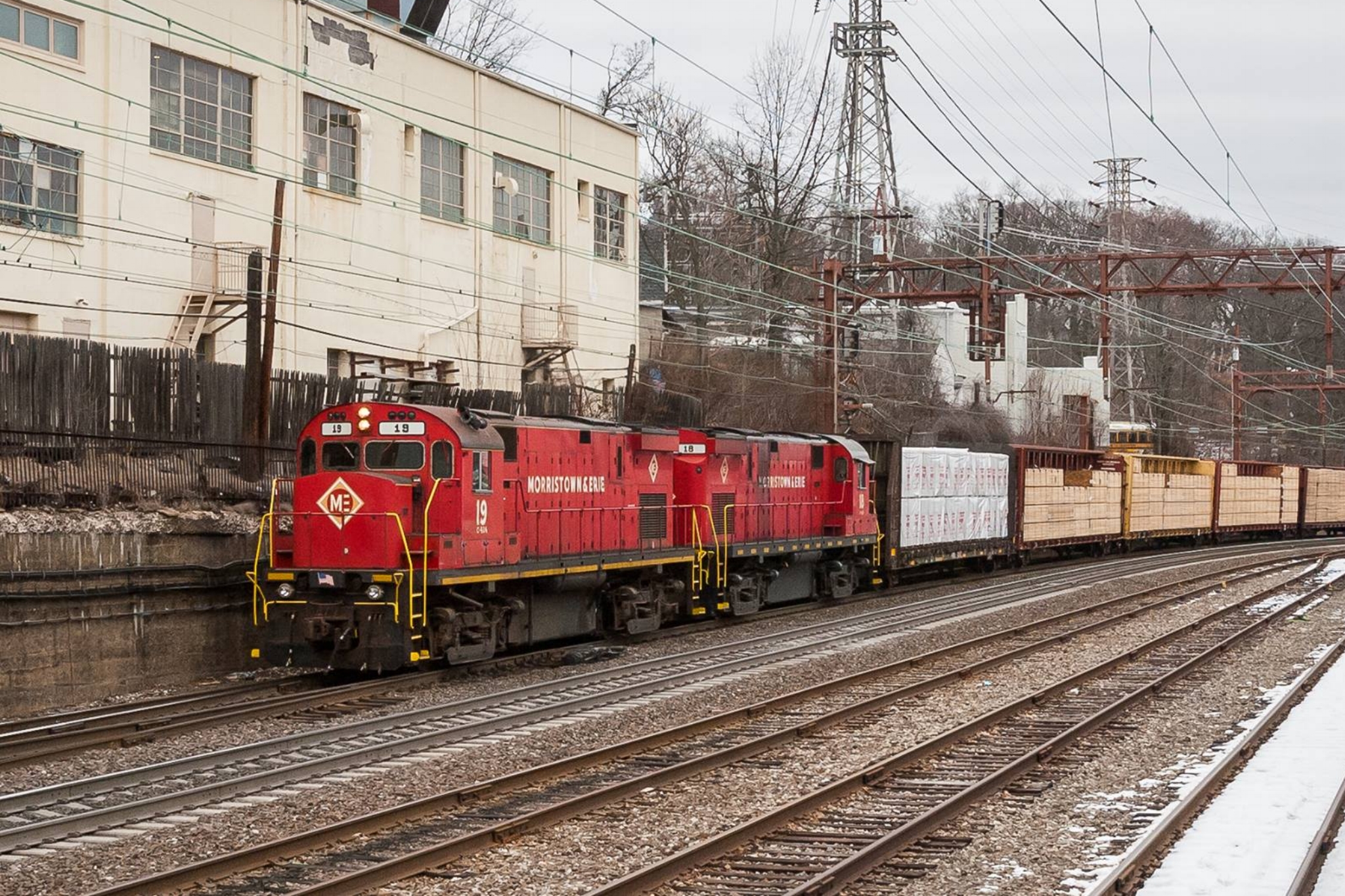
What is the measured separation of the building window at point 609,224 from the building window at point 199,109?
488 inches

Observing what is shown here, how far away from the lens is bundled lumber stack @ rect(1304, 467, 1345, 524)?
58.6 meters

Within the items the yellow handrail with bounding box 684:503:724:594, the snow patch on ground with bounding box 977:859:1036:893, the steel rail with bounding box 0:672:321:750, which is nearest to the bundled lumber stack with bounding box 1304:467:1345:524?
the yellow handrail with bounding box 684:503:724:594

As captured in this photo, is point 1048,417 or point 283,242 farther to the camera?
point 1048,417

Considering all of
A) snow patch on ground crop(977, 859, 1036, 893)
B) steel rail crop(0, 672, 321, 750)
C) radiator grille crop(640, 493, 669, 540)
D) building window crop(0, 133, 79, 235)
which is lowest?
steel rail crop(0, 672, 321, 750)

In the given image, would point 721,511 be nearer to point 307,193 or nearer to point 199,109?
point 307,193

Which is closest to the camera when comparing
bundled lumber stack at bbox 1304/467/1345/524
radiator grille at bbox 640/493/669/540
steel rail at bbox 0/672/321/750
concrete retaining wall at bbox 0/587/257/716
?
steel rail at bbox 0/672/321/750

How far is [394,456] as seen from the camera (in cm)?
1695

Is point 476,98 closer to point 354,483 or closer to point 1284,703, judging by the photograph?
point 354,483

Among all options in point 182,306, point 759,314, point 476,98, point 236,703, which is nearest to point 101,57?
point 182,306

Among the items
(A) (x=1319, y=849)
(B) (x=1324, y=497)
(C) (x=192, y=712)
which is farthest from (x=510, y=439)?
(B) (x=1324, y=497)

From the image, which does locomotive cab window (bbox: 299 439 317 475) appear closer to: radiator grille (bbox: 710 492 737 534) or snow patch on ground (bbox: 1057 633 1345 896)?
radiator grille (bbox: 710 492 737 534)

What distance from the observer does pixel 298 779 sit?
11.2 m

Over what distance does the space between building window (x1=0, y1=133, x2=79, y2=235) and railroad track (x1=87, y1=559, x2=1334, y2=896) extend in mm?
16244

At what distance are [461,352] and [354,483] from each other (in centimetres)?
1684
